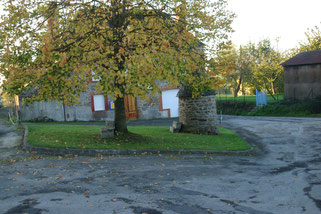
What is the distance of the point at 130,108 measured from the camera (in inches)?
1122

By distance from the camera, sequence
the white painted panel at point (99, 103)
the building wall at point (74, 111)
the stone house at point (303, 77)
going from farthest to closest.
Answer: the stone house at point (303, 77) → the white painted panel at point (99, 103) → the building wall at point (74, 111)

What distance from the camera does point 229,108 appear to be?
1470 inches

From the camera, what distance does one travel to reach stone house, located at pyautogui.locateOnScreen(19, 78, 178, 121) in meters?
27.1

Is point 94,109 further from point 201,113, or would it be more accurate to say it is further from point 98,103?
point 201,113

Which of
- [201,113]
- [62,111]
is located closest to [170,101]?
[62,111]

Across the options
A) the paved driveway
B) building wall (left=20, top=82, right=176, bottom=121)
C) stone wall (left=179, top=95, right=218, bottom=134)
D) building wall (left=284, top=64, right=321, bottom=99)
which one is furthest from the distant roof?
the paved driveway

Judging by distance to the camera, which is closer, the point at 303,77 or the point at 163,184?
the point at 163,184

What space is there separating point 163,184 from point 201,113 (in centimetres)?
1122

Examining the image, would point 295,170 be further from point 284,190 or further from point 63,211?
point 63,211

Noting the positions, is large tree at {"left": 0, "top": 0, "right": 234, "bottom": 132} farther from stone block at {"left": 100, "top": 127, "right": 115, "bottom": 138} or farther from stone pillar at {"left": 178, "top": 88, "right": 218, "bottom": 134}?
stone pillar at {"left": 178, "top": 88, "right": 218, "bottom": 134}

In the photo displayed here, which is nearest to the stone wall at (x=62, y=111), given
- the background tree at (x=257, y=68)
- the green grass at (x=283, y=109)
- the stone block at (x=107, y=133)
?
the stone block at (x=107, y=133)

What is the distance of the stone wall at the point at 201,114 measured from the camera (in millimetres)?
18859

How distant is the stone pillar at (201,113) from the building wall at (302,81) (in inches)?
664

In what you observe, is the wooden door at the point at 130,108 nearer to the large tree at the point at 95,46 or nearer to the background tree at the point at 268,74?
the large tree at the point at 95,46
